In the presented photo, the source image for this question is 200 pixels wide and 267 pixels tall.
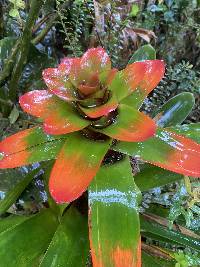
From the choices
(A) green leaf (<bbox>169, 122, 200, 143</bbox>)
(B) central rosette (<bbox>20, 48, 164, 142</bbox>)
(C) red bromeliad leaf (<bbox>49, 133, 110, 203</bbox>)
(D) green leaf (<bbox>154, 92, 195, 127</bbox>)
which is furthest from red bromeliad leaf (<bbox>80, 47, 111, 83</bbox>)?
(D) green leaf (<bbox>154, 92, 195, 127</bbox>)

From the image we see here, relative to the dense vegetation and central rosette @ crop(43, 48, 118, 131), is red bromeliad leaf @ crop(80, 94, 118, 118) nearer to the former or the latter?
Result: central rosette @ crop(43, 48, 118, 131)

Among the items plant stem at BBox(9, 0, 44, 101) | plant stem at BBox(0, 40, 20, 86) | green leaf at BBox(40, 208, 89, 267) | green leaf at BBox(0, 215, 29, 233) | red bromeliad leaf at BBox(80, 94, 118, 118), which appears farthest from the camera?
plant stem at BBox(0, 40, 20, 86)

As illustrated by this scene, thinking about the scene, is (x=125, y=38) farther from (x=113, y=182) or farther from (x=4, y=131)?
(x=113, y=182)

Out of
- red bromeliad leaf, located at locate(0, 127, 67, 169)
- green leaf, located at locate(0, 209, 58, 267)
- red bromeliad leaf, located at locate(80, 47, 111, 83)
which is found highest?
red bromeliad leaf, located at locate(80, 47, 111, 83)

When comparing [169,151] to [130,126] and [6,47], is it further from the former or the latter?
[6,47]

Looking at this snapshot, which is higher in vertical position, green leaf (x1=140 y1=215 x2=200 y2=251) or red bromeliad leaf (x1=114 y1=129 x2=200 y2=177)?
red bromeliad leaf (x1=114 y1=129 x2=200 y2=177)

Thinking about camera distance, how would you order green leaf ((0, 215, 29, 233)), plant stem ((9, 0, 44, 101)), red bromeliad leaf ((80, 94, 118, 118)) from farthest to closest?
plant stem ((9, 0, 44, 101)), green leaf ((0, 215, 29, 233)), red bromeliad leaf ((80, 94, 118, 118))

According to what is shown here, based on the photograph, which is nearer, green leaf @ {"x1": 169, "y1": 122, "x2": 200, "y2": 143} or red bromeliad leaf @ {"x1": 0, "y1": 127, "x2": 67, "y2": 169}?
red bromeliad leaf @ {"x1": 0, "y1": 127, "x2": 67, "y2": 169}

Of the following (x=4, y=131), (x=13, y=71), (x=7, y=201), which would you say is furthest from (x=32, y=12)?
(x=7, y=201)
